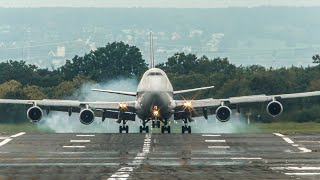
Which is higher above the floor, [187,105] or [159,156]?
[187,105]

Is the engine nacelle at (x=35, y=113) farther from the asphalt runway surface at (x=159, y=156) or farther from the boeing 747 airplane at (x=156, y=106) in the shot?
the asphalt runway surface at (x=159, y=156)

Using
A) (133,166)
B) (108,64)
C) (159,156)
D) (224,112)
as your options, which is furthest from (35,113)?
(108,64)

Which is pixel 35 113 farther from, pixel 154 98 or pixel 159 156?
pixel 159 156

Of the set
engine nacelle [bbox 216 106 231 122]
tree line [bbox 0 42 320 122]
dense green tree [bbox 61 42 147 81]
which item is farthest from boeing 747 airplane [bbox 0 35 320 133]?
dense green tree [bbox 61 42 147 81]

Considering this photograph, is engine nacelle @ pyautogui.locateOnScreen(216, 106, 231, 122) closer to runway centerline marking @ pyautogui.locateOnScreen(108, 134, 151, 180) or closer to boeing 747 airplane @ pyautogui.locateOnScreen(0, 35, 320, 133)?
boeing 747 airplane @ pyautogui.locateOnScreen(0, 35, 320, 133)

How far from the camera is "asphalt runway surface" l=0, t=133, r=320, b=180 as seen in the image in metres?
38.7

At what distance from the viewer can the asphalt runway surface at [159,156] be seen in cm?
3872

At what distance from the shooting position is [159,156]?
4897 cm

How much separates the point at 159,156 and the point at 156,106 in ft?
79.3

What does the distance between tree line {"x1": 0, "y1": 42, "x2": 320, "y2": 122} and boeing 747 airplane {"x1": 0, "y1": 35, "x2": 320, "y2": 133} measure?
6.66 metres

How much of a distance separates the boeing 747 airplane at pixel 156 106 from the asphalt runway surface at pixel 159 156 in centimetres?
781

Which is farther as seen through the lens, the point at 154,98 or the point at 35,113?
the point at 35,113

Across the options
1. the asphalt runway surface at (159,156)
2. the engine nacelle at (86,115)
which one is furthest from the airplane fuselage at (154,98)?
the asphalt runway surface at (159,156)

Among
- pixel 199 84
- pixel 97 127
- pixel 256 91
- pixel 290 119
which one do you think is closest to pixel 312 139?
pixel 290 119
